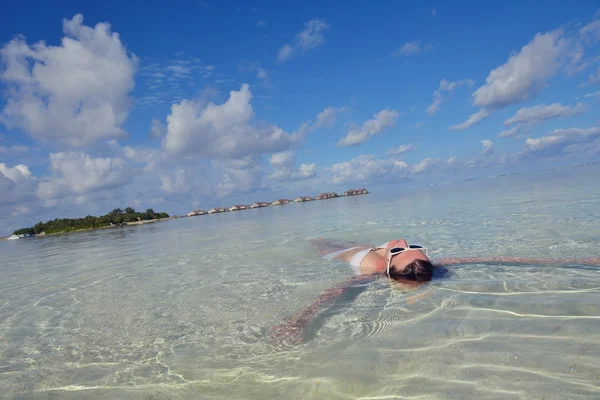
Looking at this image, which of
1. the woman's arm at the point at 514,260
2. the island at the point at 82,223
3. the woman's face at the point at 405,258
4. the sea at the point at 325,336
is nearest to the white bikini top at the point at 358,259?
the sea at the point at 325,336

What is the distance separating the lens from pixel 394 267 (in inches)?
380

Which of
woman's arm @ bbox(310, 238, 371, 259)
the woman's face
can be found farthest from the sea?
woman's arm @ bbox(310, 238, 371, 259)

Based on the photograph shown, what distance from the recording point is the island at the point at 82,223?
80.9 metres

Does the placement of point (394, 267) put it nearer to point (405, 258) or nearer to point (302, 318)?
point (405, 258)

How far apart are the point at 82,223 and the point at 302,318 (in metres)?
94.1

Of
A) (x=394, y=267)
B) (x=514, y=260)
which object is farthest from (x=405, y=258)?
(x=514, y=260)

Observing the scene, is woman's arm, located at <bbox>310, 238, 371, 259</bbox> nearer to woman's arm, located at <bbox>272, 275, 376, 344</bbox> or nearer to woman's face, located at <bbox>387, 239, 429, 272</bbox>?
woman's face, located at <bbox>387, 239, 429, 272</bbox>

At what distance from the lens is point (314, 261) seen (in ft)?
44.7

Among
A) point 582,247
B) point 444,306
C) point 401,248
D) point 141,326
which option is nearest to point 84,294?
point 141,326

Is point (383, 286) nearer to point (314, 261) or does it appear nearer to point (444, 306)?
point (444, 306)

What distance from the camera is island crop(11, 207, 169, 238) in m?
80.9

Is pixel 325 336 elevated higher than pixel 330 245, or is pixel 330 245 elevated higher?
pixel 330 245

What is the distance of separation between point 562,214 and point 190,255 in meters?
19.8

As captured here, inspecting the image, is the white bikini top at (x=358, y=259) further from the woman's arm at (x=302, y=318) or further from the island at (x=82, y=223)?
the island at (x=82, y=223)
